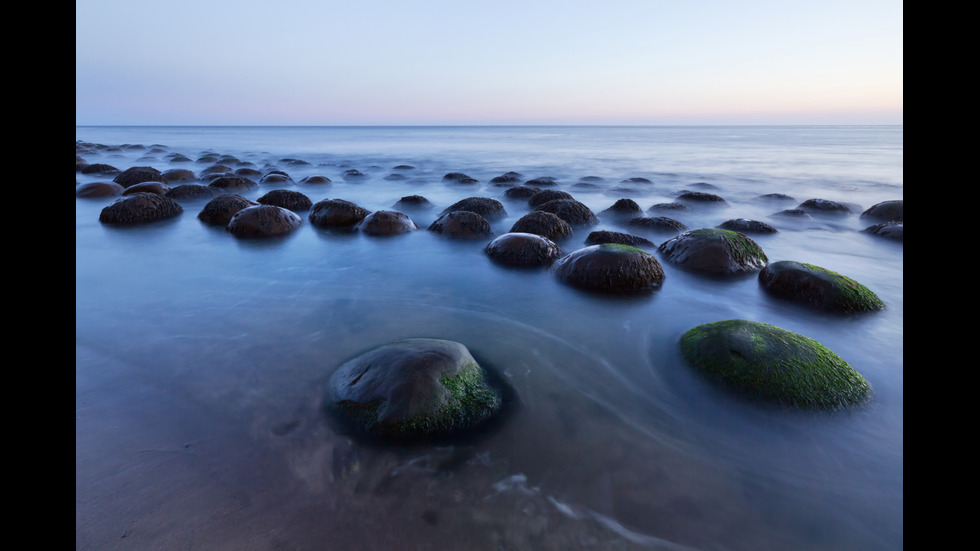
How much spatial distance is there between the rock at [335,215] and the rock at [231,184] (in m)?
7.10

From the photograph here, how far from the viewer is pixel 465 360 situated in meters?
3.91

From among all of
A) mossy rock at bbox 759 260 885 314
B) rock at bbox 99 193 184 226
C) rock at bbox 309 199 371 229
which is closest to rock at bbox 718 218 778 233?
mossy rock at bbox 759 260 885 314

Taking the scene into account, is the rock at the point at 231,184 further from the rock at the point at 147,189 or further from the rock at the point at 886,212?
the rock at the point at 886,212

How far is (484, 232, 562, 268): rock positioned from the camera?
7617mm

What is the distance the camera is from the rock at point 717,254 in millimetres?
7172

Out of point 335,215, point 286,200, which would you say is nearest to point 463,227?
point 335,215

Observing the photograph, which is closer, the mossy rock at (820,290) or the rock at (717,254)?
the mossy rock at (820,290)

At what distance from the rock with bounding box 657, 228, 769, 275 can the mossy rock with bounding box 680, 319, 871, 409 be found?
3.04 m

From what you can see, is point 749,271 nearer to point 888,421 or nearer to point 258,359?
point 888,421

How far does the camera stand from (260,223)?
935 cm

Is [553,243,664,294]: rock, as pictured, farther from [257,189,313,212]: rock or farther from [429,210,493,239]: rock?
[257,189,313,212]: rock

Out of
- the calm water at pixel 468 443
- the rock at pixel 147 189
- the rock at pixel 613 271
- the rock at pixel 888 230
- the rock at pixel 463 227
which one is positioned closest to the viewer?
the calm water at pixel 468 443

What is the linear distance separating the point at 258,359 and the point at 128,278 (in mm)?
4189

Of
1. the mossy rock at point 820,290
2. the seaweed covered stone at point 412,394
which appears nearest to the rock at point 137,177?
the seaweed covered stone at point 412,394
